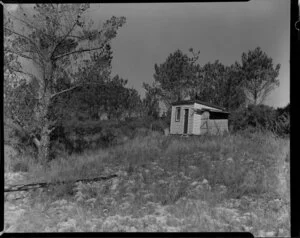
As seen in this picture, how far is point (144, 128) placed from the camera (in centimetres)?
235

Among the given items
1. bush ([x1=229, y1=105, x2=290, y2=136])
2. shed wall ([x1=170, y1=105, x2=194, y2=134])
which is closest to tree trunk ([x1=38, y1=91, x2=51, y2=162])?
shed wall ([x1=170, y1=105, x2=194, y2=134])

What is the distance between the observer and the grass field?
5.40 feet

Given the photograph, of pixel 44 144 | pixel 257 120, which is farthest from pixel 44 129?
pixel 257 120

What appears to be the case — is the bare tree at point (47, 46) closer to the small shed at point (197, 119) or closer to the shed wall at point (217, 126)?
the small shed at point (197, 119)

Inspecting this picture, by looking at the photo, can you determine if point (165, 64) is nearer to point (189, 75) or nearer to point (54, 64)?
point (189, 75)

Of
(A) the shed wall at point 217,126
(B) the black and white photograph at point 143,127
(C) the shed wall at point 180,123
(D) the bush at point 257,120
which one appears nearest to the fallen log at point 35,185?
(B) the black and white photograph at point 143,127

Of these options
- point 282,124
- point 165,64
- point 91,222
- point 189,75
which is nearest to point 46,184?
point 91,222

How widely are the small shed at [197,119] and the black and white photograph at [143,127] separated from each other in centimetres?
1

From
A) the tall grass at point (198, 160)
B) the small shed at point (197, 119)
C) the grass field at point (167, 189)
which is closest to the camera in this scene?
the grass field at point (167, 189)

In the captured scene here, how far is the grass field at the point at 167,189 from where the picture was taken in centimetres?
164

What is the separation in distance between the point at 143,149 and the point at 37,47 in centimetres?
140

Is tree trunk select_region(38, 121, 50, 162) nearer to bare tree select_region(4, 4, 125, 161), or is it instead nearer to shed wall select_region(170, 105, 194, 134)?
bare tree select_region(4, 4, 125, 161)

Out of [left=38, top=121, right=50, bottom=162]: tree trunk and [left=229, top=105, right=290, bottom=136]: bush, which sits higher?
[left=229, top=105, right=290, bottom=136]: bush

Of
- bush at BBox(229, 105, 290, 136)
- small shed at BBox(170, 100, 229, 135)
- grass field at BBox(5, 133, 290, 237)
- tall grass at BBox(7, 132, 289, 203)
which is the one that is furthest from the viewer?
small shed at BBox(170, 100, 229, 135)
